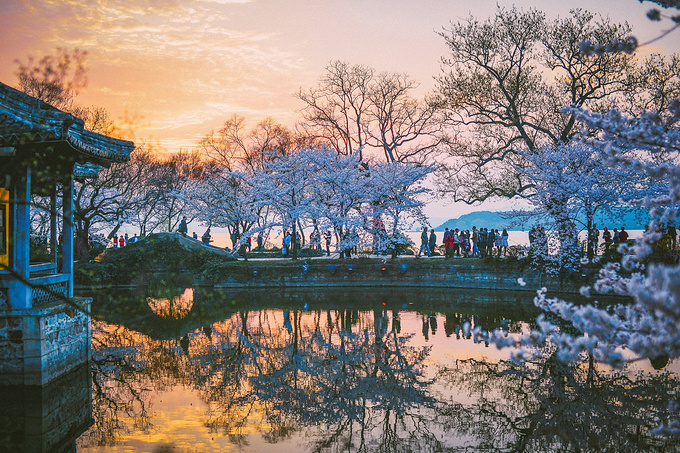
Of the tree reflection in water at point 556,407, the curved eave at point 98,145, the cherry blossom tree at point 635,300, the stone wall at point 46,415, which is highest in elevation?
the curved eave at point 98,145

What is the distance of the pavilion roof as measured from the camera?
891 centimetres

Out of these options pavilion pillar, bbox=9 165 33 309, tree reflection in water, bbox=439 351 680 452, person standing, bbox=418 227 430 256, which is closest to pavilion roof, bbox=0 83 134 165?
pavilion pillar, bbox=9 165 33 309

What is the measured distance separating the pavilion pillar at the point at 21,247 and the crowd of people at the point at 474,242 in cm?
2108

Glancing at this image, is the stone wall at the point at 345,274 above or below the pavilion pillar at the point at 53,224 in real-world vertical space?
below

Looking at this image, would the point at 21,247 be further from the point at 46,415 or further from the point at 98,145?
the point at 46,415

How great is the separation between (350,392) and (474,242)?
19.6 metres

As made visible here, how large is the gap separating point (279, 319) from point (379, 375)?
7.44m

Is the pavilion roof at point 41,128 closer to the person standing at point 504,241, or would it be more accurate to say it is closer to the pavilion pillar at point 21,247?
the pavilion pillar at point 21,247


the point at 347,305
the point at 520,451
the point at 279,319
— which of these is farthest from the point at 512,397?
the point at 347,305

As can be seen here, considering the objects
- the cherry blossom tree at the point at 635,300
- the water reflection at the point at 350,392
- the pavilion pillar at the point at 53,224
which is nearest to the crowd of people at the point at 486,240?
the water reflection at the point at 350,392

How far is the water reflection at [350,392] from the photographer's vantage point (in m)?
7.95

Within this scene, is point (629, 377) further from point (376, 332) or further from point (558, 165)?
point (558, 165)

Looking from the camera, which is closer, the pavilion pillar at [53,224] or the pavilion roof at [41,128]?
the pavilion roof at [41,128]

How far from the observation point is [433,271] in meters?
25.9
